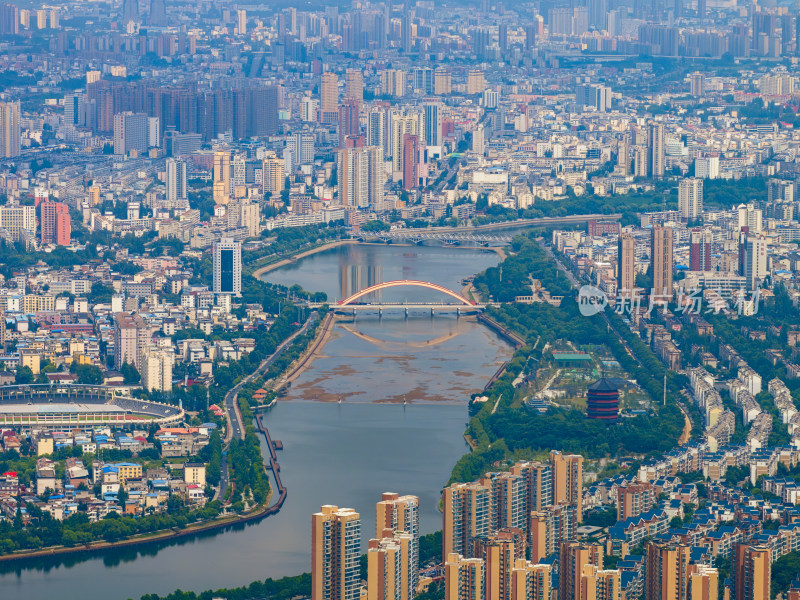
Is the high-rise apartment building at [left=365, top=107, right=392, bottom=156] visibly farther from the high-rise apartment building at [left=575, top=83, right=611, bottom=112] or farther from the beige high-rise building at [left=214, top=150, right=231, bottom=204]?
the high-rise apartment building at [left=575, top=83, right=611, bottom=112]

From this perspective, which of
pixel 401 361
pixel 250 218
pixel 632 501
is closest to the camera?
pixel 632 501

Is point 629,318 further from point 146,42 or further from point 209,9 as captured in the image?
point 209,9

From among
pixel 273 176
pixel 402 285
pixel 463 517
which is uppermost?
pixel 463 517

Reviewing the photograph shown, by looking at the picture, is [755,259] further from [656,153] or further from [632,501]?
[656,153]

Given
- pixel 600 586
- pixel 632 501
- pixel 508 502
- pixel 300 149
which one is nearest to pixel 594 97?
pixel 300 149

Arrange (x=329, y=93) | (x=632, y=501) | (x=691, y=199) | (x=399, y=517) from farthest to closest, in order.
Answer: (x=329, y=93) → (x=691, y=199) → (x=632, y=501) → (x=399, y=517)

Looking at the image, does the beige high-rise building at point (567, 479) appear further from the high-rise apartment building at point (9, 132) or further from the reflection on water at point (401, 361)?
the high-rise apartment building at point (9, 132)

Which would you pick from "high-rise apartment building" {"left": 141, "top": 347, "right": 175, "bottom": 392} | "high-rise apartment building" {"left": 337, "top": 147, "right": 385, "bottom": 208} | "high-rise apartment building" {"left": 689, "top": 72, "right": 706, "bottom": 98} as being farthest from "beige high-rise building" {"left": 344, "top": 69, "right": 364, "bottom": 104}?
"high-rise apartment building" {"left": 141, "top": 347, "right": 175, "bottom": 392}
